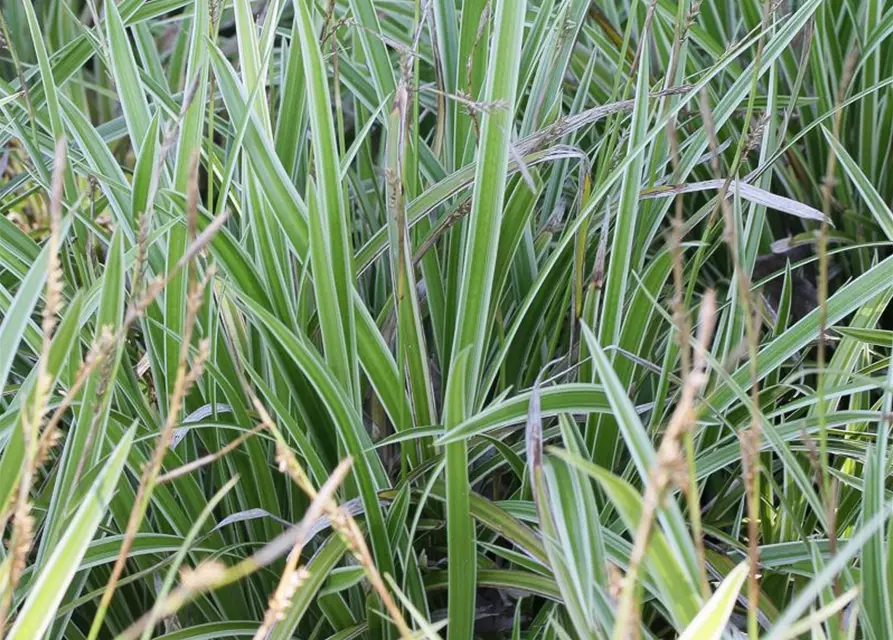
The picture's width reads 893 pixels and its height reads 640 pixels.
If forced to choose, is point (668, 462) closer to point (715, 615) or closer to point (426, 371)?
point (715, 615)

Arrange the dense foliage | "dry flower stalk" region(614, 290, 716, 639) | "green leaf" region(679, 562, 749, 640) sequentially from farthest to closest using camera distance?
1. the dense foliage
2. "green leaf" region(679, 562, 749, 640)
3. "dry flower stalk" region(614, 290, 716, 639)

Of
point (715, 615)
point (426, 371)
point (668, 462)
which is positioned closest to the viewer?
point (668, 462)

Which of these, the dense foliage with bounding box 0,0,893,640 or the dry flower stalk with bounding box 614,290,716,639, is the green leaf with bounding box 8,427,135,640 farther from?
the dry flower stalk with bounding box 614,290,716,639

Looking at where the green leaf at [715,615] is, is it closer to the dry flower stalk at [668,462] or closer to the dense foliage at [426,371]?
the dense foliage at [426,371]

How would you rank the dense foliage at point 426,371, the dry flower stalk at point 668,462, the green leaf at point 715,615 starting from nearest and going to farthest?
the dry flower stalk at point 668,462
the green leaf at point 715,615
the dense foliage at point 426,371

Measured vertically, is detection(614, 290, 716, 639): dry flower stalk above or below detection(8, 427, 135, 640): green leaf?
above

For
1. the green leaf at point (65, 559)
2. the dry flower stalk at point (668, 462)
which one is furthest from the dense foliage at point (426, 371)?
the dry flower stalk at point (668, 462)

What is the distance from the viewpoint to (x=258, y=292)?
34.9 inches

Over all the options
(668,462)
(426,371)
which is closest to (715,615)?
(668,462)

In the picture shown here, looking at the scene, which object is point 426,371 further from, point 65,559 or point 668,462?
point 668,462

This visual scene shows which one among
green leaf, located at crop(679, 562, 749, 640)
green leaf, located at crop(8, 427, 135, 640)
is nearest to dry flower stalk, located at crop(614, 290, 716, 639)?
green leaf, located at crop(679, 562, 749, 640)

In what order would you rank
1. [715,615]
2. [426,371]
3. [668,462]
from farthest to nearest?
[426,371] < [715,615] < [668,462]

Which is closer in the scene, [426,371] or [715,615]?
[715,615]

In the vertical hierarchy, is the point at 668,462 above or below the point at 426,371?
above
